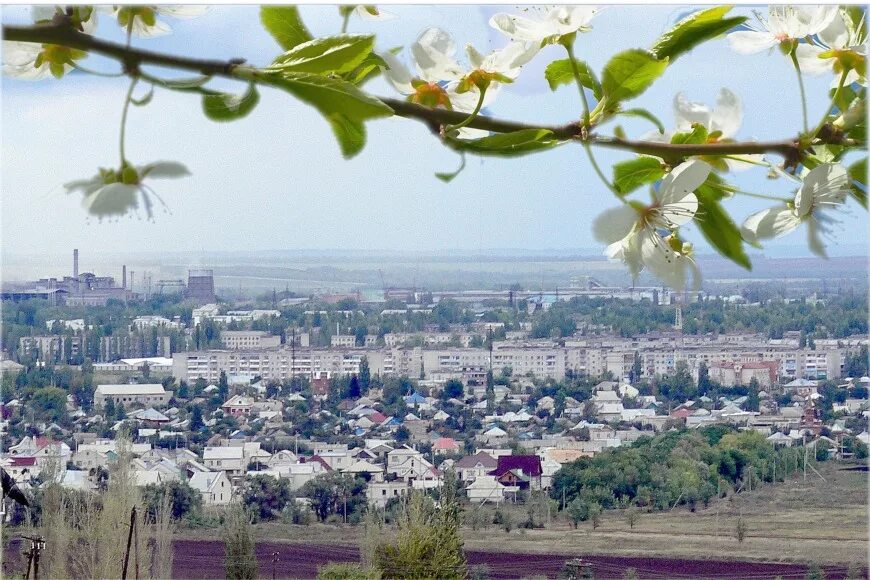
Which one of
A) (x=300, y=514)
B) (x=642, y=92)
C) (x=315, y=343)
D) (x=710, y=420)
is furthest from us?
(x=315, y=343)

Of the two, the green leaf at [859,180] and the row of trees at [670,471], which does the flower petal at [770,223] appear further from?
the row of trees at [670,471]

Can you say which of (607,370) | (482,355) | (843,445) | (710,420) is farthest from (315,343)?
(843,445)

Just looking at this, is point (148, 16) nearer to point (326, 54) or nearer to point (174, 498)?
point (326, 54)

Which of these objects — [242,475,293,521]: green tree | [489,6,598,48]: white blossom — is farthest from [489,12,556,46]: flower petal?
[242,475,293,521]: green tree

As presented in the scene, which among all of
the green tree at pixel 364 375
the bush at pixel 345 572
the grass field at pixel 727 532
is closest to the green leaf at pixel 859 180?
the bush at pixel 345 572

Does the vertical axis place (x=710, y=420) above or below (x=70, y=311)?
below

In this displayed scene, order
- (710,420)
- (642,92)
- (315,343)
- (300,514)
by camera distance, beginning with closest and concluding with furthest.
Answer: (642,92)
(300,514)
(710,420)
(315,343)

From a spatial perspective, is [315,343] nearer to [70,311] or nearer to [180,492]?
[180,492]

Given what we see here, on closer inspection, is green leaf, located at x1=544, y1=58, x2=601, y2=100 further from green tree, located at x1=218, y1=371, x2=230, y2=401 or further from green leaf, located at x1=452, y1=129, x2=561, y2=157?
green tree, located at x1=218, y1=371, x2=230, y2=401
